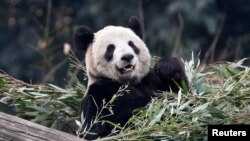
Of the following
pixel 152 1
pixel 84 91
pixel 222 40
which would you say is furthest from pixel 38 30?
pixel 84 91

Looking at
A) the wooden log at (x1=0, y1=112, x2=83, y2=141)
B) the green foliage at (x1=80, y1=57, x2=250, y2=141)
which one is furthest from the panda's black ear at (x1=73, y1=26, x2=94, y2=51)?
the wooden log at (x1=0, y1=112, x2=83, y2=141)

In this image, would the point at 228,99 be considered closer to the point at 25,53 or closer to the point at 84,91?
the point at 84,91

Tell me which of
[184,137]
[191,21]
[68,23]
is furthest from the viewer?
[68,23]

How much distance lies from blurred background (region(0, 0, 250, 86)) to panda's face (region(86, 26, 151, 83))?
8220 mm

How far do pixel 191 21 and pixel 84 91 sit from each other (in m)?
9.15

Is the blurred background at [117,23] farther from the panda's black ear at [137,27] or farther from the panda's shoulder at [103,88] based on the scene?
the panda's shoulder at [103,88]

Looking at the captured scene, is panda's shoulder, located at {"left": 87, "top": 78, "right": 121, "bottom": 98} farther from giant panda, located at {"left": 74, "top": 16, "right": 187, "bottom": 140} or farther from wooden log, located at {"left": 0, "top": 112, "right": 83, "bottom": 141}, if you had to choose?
wooden log, located at {"left": 0, "top": 112, "right": 83, "bottom": 141}

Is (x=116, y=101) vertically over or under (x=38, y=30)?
under

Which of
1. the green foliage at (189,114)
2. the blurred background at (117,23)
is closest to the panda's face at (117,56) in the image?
the green foliage at (189,114)

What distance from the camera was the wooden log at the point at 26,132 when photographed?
7.30 m

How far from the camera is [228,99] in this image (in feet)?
24.0

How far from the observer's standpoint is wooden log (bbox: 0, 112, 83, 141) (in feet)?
23.9

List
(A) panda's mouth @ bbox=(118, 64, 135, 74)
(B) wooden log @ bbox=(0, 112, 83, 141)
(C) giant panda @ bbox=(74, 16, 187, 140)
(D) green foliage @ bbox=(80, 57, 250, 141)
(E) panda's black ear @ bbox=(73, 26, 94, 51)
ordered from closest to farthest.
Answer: (D) green foliage @ bbox=(80, 57, 250, 141) < (B) wooden log @ bbox=(0, 112, 83, 141) < (C) giant panda @ bbox=(74, 16, 187, 140) < (A) panda's mouth @ bbox=(118, 64, 135, 74) < (E) panda's black ear @ bbox=(73, 26, 94, 51)

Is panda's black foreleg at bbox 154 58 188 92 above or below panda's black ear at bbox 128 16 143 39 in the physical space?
below
